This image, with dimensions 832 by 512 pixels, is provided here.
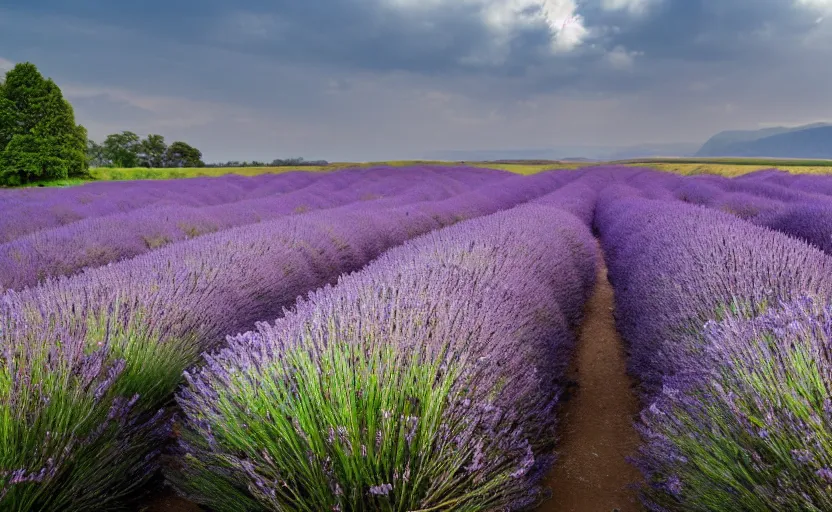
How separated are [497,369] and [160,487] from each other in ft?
4.93

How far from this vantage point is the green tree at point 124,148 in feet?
133

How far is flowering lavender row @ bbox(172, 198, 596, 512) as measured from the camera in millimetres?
1215

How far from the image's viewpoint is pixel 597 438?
2.55 metres

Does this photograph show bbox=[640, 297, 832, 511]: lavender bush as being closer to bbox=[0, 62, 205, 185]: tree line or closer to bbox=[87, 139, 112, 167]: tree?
bbox=[0, 62, 205, 185]: tree line

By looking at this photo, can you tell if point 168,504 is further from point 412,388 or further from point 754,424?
point 754,424

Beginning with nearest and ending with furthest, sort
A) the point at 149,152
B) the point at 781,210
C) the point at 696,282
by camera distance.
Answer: the point at 696,282, the point at 781,210, the point at 149,152

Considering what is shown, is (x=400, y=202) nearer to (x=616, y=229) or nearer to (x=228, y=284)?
(x=616, y=229)

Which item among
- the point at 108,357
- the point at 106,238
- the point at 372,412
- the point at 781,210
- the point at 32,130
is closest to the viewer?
the point at 372,412

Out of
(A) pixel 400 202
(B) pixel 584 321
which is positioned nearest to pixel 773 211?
(B) pixel 584 321

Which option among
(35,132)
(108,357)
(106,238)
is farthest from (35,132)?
(108,357)

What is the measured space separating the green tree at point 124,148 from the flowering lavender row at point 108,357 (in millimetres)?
44952

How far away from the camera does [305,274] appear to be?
3865 mm

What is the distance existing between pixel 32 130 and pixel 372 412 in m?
25.3

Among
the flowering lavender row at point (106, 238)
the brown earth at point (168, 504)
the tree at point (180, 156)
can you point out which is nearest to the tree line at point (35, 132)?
the flowering lavender row at point (106, 238)
